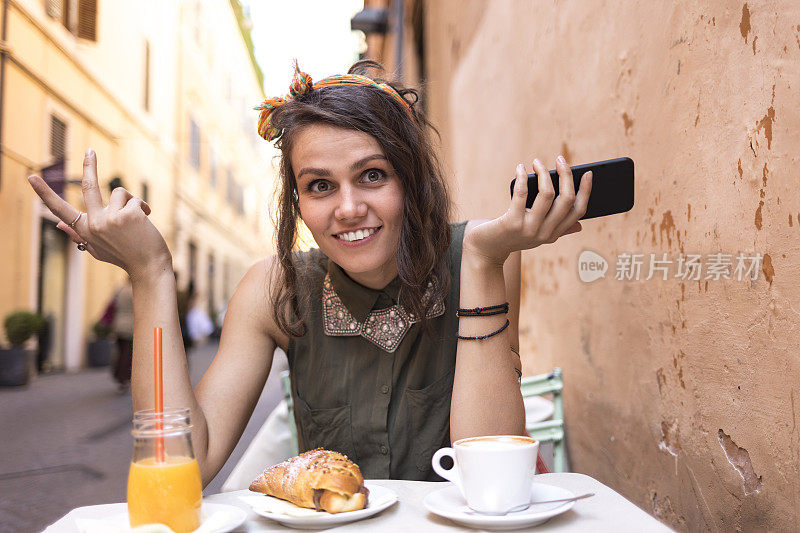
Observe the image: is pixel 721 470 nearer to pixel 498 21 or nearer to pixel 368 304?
pixel 368 304

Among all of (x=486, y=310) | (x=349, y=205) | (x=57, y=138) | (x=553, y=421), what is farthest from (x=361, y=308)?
(x=57, y=138)

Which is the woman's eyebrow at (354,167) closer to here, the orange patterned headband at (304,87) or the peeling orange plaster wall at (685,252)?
the orange patterned headband at (304,87)

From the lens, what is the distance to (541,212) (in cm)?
117

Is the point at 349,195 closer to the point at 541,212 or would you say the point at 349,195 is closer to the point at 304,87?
the point at 304,87

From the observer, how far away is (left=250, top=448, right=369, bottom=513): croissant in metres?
1.00

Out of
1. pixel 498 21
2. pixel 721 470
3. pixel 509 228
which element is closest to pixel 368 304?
pixel 509 228

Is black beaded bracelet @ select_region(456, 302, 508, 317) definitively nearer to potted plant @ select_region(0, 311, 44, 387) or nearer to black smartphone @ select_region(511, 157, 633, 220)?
black smartphone @ select_region(511, 157, 633, 220)

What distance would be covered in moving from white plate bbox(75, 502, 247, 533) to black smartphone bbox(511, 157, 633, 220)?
71 centimetres

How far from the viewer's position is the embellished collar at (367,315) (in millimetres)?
1721

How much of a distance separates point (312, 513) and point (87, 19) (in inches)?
375

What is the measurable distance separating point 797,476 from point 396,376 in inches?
34.4

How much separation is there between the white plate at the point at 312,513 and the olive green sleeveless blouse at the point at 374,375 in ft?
1.96

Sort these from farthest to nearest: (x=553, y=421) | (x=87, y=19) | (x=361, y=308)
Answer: (x=87, y=19) → (x=553, y=421) → (x=361, y=308)

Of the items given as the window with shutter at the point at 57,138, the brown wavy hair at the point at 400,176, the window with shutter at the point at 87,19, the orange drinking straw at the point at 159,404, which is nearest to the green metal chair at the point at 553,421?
the brown wavy hair at the point at 400,176
